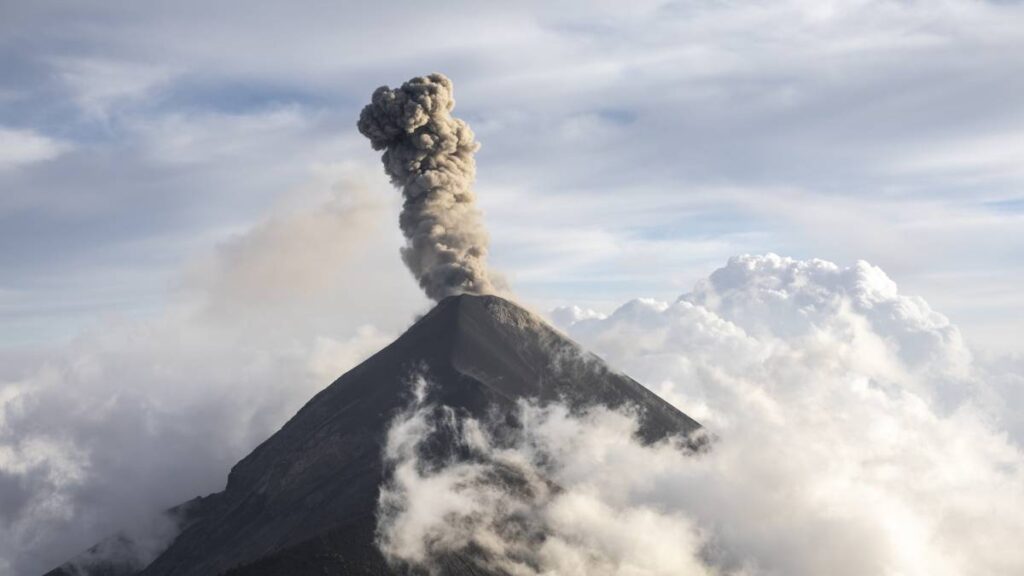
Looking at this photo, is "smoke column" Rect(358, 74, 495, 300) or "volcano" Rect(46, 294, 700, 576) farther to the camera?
"smoke column" Rect(358, 74, 495, 300)

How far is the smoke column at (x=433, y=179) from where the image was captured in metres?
176

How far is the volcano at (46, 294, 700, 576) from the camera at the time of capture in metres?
127

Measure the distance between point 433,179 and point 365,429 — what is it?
151ft

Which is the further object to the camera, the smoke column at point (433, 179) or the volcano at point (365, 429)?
the smoke column at point (433, 179)

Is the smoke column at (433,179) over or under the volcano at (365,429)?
over

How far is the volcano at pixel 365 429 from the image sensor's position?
12675 cm

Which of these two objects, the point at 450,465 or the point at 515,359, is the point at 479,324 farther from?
the point at 450,465

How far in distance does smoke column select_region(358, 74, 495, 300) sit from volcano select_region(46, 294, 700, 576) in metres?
9.00

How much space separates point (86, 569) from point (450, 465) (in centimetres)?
8566

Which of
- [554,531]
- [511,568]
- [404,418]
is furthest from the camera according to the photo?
[404,418]

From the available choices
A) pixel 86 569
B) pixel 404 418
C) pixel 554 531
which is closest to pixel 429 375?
pixel 404 418

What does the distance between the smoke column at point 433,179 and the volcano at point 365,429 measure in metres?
9.00

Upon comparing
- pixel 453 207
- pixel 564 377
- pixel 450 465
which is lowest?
pixel 450 465

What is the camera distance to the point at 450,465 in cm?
14062
